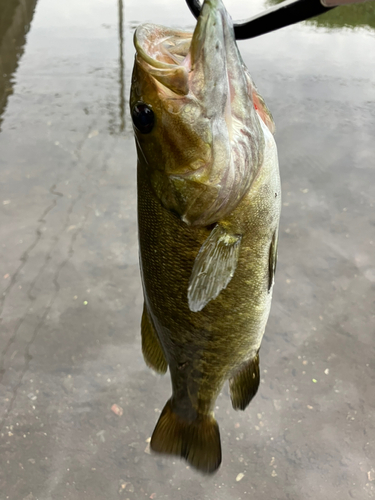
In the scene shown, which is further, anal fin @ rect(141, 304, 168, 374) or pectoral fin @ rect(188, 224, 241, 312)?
anal fin @ rect(141, 304, 168, 374)

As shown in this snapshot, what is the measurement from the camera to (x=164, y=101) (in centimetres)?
88

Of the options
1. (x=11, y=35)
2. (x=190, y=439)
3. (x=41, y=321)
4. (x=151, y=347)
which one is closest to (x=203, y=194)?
(x=151, y=347)

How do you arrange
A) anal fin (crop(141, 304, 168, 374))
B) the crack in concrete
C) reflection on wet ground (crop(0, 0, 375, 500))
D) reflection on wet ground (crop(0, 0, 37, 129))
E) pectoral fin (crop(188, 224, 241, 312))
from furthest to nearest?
reflection on wet ground (crop(0, 0, 37, 129))
the crack in concrete
reflection on wet ground (crop(0, 0, 375, 500))
anal fin (crop(141, 304, 168, 374))
pectoral fin (crop(188, 224, 241, 312))

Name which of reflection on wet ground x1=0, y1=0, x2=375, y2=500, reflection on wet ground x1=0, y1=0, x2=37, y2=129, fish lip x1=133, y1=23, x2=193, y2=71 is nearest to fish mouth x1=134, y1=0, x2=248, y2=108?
fish lip x1=133, y1=23, x2=193, y2=71

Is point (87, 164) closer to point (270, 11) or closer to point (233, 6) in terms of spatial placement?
point (270, 11)

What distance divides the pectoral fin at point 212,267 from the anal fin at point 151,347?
379 millimetres

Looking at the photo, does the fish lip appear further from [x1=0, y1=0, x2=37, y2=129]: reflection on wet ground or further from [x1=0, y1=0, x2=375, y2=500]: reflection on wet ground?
[x1=0, y1=0, x2=37, y2=129]: reflection on wet ground

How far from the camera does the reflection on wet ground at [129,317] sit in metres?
1.93

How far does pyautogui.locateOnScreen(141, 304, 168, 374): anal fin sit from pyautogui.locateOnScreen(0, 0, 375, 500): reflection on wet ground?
886 millimetres

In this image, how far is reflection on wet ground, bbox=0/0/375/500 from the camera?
1933 mm

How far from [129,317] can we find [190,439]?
1.25 m

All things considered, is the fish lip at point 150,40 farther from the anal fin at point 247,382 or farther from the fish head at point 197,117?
the anal fin at point 247,382

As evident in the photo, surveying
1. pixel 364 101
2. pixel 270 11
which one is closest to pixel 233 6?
pixel 364 101

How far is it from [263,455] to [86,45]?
5779 mm
